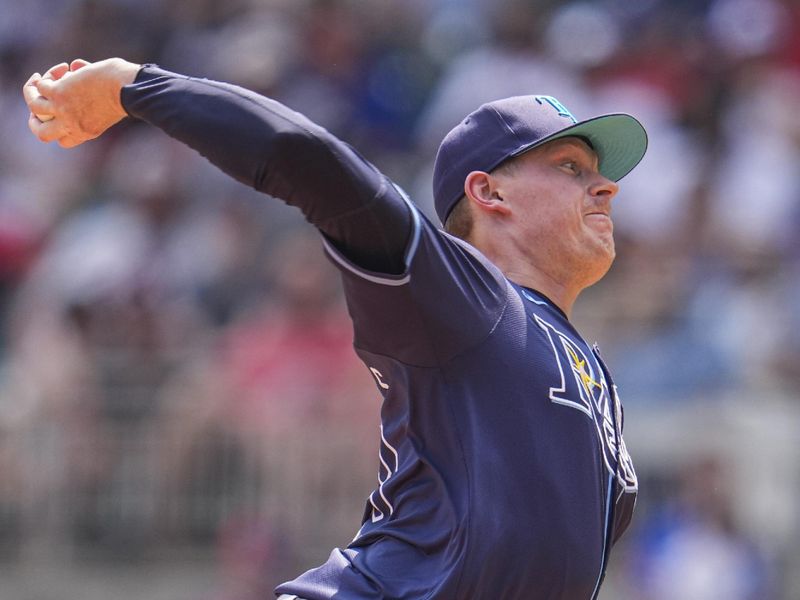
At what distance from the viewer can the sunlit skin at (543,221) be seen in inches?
155

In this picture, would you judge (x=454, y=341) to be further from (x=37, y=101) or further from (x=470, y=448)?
A: (x=37, y=101)

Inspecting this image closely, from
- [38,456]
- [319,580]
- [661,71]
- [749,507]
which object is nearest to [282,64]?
[661,71]

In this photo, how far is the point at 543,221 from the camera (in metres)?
3.94

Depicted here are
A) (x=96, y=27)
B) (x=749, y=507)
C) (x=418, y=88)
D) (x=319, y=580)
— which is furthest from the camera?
(x=96, y=27)

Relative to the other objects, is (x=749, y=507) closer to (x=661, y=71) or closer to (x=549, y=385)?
(x=661, y=71)

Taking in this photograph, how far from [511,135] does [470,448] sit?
0.93m

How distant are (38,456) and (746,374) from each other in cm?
408

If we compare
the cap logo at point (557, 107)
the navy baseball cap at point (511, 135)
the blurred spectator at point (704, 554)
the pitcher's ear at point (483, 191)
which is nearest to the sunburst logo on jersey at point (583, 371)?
the pitcher's ear at point (483, 191)

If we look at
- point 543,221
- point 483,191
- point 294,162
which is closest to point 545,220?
point 543,221

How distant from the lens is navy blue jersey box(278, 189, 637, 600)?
10.9 ft

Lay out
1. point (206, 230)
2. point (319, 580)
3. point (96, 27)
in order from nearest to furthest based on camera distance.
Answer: point (319, 580) < point (206, 230) < point (96, 27)

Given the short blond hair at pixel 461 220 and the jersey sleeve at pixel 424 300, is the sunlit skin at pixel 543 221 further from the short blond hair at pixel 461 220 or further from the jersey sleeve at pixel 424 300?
the jersey sleeve at pixel 424 300

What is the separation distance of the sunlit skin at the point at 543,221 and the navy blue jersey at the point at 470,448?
329mm

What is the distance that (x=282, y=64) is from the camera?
11.2m
